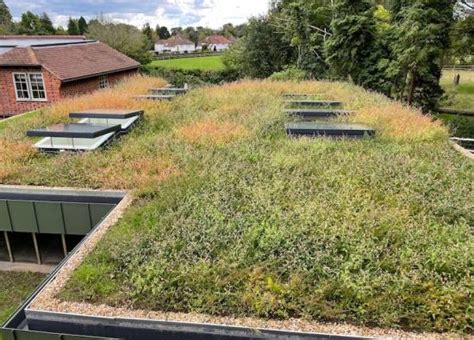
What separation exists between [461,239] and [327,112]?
7126 mm

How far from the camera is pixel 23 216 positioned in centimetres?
680

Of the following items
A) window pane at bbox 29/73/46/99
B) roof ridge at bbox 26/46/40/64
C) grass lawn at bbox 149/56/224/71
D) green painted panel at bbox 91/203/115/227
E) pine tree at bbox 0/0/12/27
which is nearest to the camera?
green painted panel at bbox 91/203/115/227

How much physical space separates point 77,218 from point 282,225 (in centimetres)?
362

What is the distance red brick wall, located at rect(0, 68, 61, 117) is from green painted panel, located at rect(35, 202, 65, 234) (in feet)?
41.9

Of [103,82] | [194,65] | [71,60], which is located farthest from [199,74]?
[71,60]

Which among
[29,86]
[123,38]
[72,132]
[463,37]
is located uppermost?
[123,38]

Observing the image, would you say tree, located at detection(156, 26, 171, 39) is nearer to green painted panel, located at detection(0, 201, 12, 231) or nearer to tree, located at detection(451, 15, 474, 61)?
tree, located at detection(451, 15, 474, 61)

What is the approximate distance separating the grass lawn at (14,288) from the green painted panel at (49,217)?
0.86 m

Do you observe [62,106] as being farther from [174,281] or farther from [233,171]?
[174,281]

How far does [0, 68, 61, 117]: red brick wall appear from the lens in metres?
17.9

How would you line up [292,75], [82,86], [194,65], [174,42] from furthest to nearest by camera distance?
1. [174,42]
2. [194,65]
3. [292,75]
4. [82,86]

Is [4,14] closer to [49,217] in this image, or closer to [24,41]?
[24,41]

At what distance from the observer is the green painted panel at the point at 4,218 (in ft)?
22.2

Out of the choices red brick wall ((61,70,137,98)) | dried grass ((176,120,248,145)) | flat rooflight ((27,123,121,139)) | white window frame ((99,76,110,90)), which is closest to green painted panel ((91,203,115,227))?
flat rooflight ((27,123,121,139))
